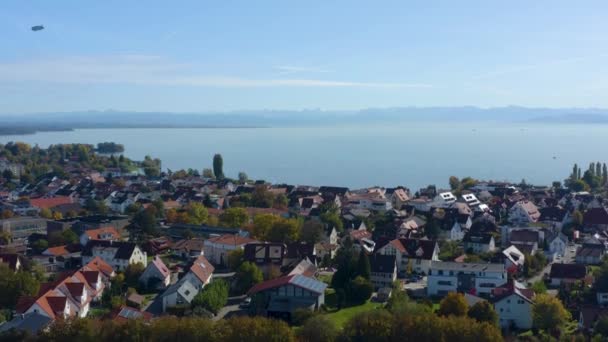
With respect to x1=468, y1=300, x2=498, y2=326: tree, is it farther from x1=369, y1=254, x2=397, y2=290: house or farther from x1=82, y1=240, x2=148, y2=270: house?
x1=82, y1=240, x2=148, y2=270: house

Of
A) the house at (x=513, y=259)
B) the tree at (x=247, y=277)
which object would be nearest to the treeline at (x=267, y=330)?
the tree at (x=247, y=277)

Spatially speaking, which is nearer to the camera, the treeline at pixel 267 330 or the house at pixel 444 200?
the treeline at pixel 267 330

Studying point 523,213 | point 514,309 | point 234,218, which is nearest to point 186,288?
point 514,309

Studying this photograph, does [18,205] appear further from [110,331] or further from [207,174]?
[110,331]

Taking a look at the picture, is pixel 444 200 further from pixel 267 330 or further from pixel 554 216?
pixel 267 330

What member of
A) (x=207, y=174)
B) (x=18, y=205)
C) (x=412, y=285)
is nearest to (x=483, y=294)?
(x=412, y=285)

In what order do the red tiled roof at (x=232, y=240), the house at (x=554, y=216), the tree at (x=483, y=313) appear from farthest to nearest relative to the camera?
1. the house at (x=554, y=216)
2. the red tiled roof at (x=232, y=240)
3. the tree at (x=483, y=313)

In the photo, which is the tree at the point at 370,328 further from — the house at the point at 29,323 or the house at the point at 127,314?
the house at the point at 29,323
